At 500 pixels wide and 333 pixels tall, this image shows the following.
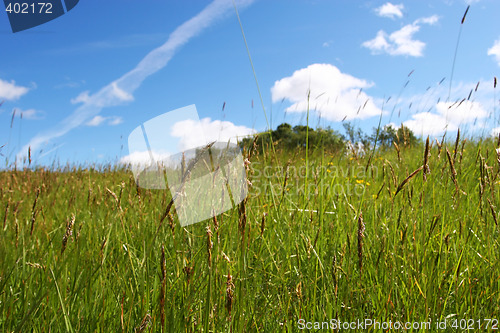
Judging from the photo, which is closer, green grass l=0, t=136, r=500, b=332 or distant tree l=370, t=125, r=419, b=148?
green grass l=0, t=136, r=500, b=332

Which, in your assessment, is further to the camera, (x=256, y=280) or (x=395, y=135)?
(x=395, y=135)

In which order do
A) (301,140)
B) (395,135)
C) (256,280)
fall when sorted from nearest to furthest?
1. (256,280)
2. (395,135)
3. (301,140)

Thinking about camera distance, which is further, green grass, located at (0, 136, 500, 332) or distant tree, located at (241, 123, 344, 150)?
distant tree, located at (241, 123, 344, 150)

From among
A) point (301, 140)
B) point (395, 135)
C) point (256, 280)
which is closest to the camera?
point (256, 280)

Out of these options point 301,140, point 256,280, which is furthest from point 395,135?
point 301,140

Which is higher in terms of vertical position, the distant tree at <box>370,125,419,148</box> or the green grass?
the distant tree at <box>370,125,419,148</box>

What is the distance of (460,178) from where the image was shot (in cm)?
306

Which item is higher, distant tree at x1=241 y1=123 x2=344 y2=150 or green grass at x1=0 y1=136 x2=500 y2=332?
distant tree at x1=241 y1=123 x2=344 y2=150

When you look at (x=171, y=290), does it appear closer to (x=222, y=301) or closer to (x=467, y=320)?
(x=222, y=301)

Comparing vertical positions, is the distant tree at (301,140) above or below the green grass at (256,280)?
above

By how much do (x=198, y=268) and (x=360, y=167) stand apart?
11.3ft

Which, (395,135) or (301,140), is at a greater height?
(301,140)

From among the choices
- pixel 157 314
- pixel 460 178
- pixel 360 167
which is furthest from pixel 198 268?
pixel 360 167

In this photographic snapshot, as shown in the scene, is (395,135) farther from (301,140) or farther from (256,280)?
(301,140)
